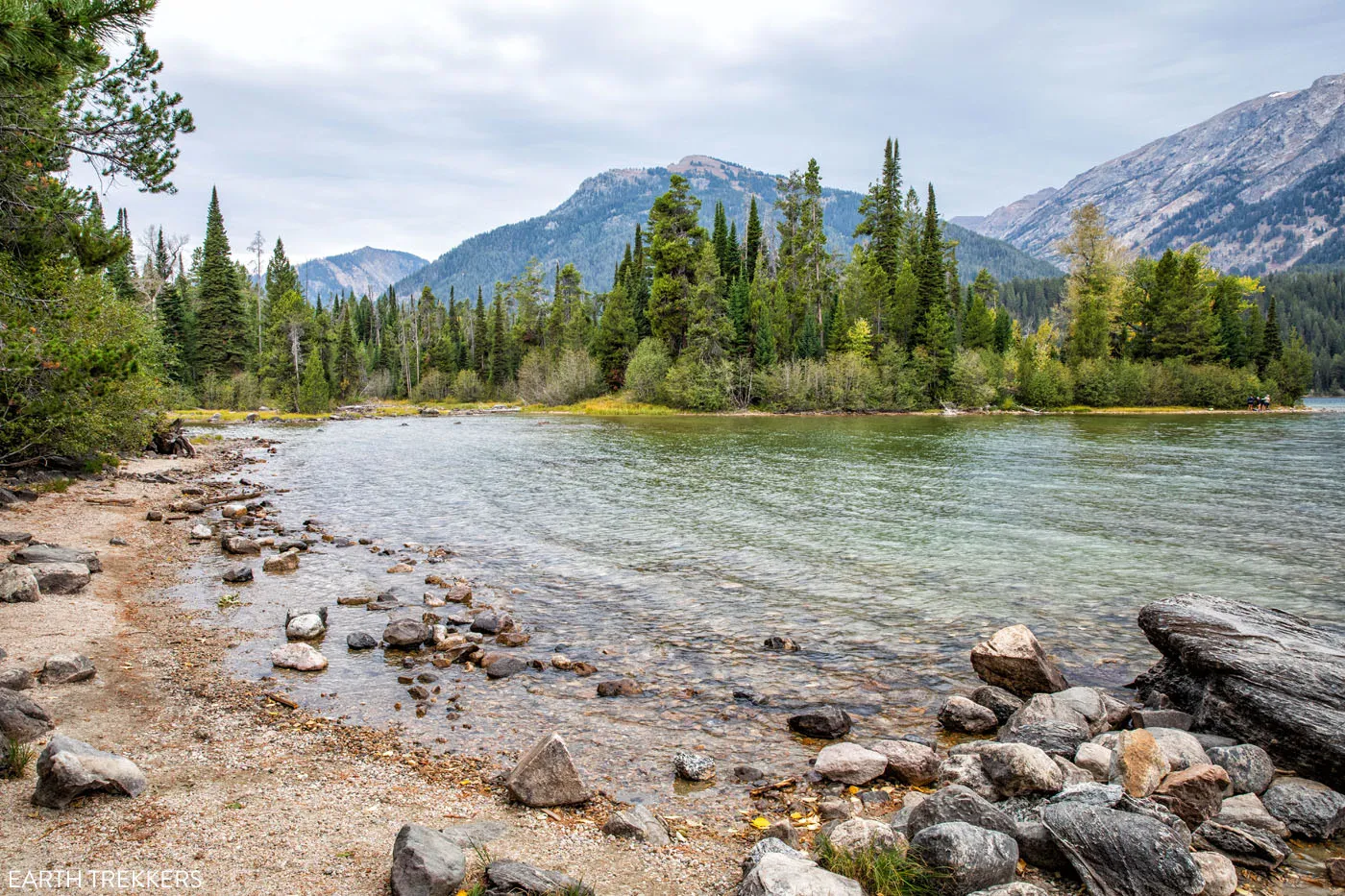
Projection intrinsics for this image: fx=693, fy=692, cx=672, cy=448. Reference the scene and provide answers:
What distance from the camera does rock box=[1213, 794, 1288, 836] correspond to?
592cm

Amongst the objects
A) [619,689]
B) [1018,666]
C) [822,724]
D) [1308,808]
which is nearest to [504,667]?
[619,689]

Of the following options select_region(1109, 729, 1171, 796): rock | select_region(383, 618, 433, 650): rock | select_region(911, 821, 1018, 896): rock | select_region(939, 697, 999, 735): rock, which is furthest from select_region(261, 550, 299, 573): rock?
select_region(1109, 729, 1171, 796): rock

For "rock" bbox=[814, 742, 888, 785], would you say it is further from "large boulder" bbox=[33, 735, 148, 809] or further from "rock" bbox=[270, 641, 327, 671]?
"rock" bbox=[270, 641, 327, 671]

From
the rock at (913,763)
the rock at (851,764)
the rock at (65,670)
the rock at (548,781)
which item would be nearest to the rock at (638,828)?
the rock at (548,781)

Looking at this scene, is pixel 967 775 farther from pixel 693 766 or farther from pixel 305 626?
pixel 305 626

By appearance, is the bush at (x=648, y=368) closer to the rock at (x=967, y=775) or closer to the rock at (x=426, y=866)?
the rock at (x=967, y=775)

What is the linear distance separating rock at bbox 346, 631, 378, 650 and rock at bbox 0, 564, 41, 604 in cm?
538

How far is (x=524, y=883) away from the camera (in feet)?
16.0

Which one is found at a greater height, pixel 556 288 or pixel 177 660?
pixel 556 288

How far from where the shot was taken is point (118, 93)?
15367 mm

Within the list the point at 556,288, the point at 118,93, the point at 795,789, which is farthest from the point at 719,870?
the point at 556,288

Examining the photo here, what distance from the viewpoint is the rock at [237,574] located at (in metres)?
14.7

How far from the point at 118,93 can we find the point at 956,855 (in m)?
20.8

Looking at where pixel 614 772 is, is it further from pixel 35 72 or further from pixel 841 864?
pixel 35 72
